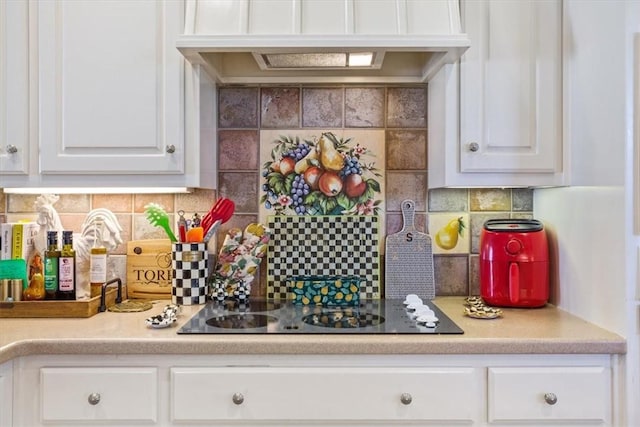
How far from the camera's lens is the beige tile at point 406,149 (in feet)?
6.84

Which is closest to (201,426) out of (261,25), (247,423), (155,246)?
(247,423)

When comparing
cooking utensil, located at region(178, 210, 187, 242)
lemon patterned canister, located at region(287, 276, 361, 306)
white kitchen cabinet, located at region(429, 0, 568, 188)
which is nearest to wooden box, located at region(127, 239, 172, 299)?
cooking utensil, located at region(178, 210, 187, 242)

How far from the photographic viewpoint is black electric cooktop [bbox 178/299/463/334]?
1513 mm

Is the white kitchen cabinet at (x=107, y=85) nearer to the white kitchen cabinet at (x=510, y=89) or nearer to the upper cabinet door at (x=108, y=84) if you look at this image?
the upper cabinet door at (x=108, y=84)

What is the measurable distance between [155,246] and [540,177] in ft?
4.59

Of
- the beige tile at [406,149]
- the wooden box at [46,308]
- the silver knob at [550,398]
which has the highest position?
the beige tile at [406,149]

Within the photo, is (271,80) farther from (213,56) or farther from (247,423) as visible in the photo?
(247,423)

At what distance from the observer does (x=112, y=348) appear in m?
1.43

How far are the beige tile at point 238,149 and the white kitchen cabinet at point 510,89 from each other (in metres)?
0.76

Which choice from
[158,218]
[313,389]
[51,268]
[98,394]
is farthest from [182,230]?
[313,389]

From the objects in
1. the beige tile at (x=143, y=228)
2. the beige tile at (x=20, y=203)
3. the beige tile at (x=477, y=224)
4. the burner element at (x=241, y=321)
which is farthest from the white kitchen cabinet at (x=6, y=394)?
the beige tile at (x=477, y=224)

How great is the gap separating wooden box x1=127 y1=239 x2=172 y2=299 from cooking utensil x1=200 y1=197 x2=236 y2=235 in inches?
8.2

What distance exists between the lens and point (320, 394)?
1.43 metres

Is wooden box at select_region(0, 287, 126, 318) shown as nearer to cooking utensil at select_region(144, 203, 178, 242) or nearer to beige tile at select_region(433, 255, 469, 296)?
cooking utensil at select_region(144, 203, 178, 242)
